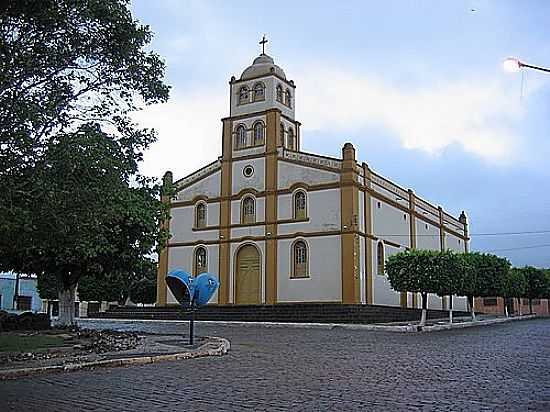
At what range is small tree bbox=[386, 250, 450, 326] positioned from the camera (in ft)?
85.6

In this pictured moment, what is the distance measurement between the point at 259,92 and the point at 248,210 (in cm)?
711

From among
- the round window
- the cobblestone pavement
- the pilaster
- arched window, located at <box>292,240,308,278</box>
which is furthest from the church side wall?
the cobblestone pavement

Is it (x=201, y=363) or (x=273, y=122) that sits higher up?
(x=273, y=122)

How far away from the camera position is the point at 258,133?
38156mm

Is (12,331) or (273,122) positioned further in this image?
(273,122)

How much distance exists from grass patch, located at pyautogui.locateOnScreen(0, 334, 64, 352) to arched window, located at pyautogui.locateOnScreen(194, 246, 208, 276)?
2051cm

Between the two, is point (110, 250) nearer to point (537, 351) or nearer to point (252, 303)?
point (537, 351)

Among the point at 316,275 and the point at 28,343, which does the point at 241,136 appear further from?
the point at 28,343

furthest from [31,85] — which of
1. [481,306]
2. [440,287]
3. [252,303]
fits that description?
[481,306]

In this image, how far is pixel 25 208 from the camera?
10414 mm

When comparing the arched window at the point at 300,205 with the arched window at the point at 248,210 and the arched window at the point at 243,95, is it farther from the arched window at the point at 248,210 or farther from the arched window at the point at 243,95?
the arched window at the point at 243,95

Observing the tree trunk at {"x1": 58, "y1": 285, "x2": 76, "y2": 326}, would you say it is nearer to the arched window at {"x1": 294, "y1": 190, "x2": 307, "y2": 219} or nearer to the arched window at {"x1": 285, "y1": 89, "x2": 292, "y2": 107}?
the arched window at {"x1": 294, "y1": 190, "x2": 307, "y2": 219}

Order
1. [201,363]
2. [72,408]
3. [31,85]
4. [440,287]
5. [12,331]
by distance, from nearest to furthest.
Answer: [72,408], [31,85], [201,363], [12,331], [440,287]

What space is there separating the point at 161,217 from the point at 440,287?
43.0 feet
